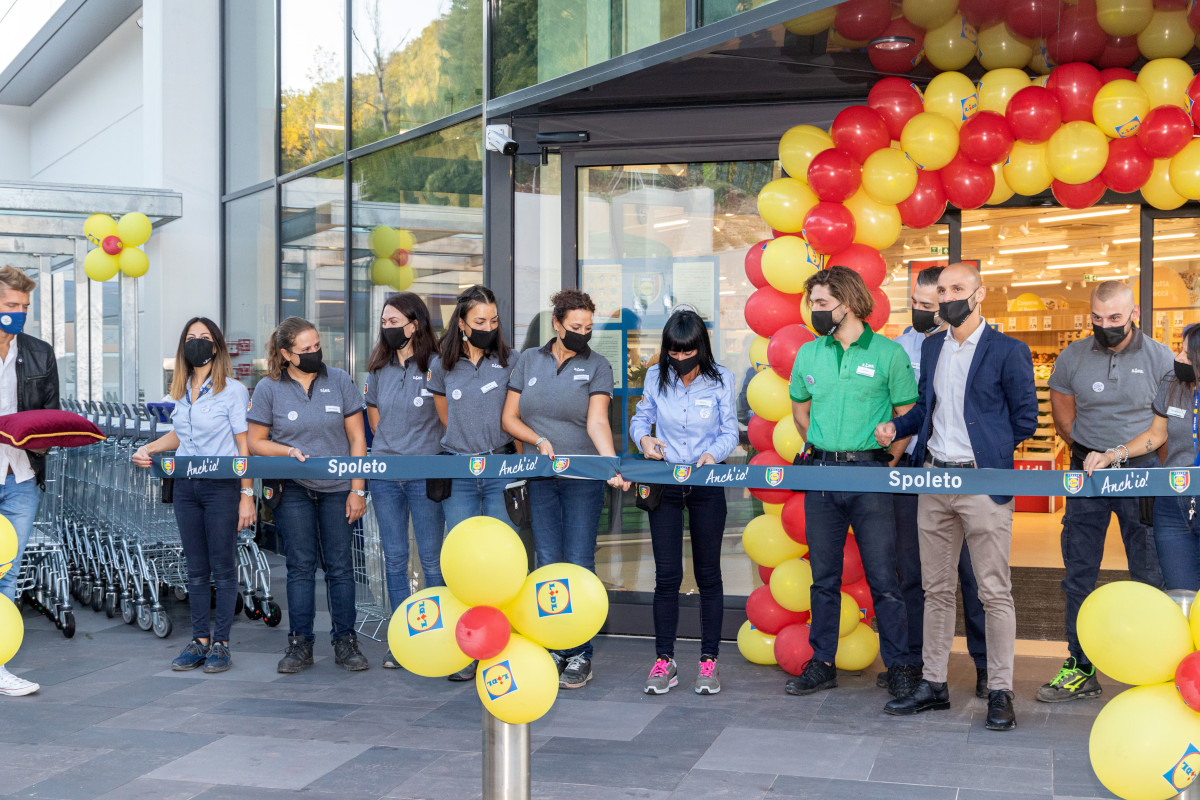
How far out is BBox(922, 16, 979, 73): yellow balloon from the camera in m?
4.83

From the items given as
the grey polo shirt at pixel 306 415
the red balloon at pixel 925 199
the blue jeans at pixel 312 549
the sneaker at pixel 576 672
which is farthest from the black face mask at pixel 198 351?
the red balloon at pixel 925 199

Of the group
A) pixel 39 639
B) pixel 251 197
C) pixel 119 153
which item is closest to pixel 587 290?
pixel 39 639

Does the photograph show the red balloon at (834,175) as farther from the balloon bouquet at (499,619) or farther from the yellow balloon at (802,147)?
the balloon bouquet at (499,619)

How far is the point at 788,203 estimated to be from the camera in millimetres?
5133

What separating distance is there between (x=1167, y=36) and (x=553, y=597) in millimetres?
3953

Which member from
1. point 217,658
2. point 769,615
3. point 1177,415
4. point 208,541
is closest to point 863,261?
point 1177,415

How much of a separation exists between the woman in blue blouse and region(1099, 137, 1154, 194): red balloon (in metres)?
1.93

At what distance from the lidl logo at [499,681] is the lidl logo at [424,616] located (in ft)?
0.60

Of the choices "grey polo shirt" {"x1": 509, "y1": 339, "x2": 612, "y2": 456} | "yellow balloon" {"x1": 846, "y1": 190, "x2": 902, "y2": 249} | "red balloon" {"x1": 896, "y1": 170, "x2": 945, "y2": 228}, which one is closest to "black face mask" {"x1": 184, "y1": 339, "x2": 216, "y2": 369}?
"grey polo shirt" {"x1": 509, "y1": 339, "x2": 612, "y2": 456}

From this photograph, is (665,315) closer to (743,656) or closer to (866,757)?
(743,656)

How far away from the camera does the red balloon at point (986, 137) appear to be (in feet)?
15.9

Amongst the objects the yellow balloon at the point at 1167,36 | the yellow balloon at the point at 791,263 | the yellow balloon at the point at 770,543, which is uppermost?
the yellow balloon at the point at 1167,36

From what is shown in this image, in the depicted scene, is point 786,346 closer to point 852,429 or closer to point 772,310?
point 772,310

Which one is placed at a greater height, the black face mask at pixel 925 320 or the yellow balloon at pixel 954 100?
the yellow balloon at pixel 954 100
